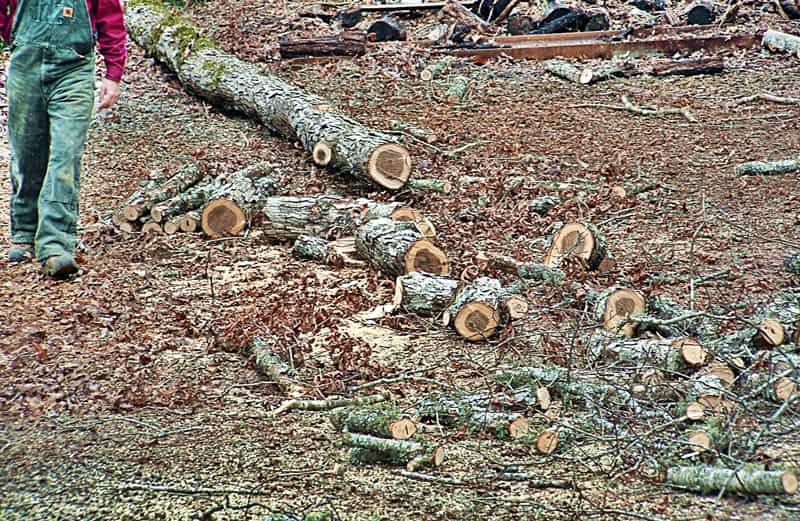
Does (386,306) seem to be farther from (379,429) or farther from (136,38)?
(136,38)

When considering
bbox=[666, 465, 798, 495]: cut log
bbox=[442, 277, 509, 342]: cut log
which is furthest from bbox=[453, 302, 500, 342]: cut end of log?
bbox=[666, 465, 798, 495]: cut log

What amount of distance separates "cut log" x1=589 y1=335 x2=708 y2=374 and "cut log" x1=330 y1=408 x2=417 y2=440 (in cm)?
126

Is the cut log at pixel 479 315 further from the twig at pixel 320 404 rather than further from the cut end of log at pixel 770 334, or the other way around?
the cut end of log at pixel 770 334

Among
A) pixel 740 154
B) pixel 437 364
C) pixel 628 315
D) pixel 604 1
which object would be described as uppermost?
pixel 604 1

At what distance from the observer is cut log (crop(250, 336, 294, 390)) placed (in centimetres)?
506

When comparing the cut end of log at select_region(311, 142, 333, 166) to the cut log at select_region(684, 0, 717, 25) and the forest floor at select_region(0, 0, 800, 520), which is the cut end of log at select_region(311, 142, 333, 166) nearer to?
the forest floor at select_region(0, 0, 800, 520)

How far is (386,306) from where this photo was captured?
6164 mm

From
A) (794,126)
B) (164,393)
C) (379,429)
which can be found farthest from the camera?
(794,126)

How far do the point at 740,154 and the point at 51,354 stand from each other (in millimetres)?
6801

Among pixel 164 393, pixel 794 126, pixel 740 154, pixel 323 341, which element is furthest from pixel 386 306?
pixel 794 126

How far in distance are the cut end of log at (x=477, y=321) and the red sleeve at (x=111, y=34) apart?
9.34ft

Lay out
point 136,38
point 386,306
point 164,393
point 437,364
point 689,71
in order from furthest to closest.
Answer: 1. point 136,38
2. point 689,71
3. point 386,306
4. point 437,364
5. point 164,393

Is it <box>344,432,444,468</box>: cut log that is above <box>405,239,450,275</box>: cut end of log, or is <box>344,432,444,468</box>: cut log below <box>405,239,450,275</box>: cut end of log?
below

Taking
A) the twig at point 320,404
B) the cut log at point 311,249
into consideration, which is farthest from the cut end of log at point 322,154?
the twig at point 320,404
